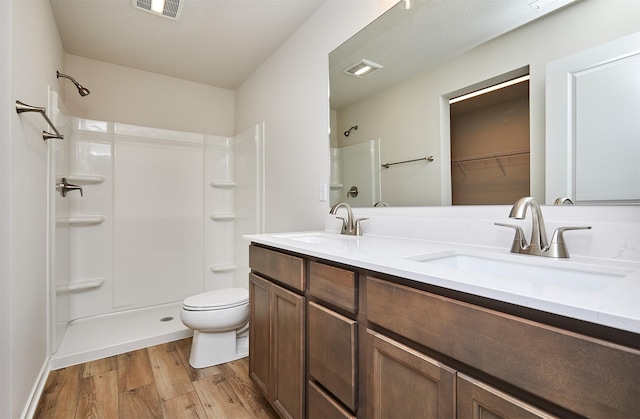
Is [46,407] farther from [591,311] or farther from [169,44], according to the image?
[169,44]

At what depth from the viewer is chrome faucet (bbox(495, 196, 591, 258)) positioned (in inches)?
34.2

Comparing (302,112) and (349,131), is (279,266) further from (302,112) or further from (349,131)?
(302,112)

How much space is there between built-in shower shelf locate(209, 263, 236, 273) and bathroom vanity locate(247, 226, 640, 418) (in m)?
2.01

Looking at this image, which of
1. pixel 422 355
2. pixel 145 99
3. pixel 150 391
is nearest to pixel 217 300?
pixel 150 391

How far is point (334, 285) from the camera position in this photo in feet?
3.27

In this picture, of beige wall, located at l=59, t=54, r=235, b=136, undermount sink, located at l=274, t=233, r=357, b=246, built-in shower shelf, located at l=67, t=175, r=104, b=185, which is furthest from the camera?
beige wall, located at l=59, t=54, r=235, b=136

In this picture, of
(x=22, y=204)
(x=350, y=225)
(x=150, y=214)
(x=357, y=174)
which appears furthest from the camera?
(x=150, y=214)

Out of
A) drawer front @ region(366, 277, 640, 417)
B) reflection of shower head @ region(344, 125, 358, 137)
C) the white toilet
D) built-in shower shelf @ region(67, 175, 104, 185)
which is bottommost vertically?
the white toilet

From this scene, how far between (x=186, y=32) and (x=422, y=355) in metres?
2.58

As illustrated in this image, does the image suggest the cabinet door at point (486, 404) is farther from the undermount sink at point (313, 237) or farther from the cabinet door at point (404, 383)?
the undermount sink at point (313, 237)

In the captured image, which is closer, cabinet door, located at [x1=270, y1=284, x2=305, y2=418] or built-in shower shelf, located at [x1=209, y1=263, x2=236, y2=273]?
cabinet door, located at [x1=270, y1=284, x2=305, y2=418]

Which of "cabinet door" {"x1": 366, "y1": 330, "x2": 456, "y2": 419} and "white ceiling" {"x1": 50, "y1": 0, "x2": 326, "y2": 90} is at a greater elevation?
"white ceiling" {"x1": 50, "y1": 0, "x2": 326, "y2": 90}

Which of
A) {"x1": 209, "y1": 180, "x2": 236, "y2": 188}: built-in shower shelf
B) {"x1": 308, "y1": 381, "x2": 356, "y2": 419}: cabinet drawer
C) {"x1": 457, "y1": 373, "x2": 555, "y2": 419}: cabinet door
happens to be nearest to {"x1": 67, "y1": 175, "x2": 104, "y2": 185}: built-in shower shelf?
{"x1": 209, "y1": 180, "x2": 236, "y2": 188}: built-in shower shelf

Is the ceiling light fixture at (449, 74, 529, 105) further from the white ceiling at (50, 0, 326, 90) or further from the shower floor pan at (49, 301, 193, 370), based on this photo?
the shower floor pan at (49, 301, 193, 370)
